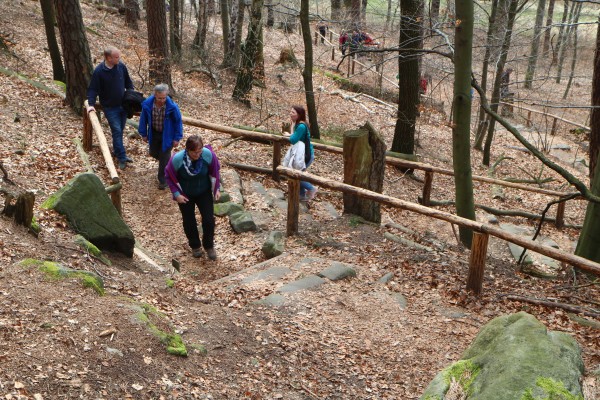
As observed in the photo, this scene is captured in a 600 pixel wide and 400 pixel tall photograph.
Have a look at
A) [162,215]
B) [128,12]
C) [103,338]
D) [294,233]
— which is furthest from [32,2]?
[103,338]

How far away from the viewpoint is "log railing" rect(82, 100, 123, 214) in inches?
297

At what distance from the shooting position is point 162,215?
8.91m

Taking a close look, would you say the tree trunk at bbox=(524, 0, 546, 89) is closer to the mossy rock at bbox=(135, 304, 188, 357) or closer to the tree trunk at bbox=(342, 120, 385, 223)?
the tree trunk at bbox=(342, 120, 385, 223)

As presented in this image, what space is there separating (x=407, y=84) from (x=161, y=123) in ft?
21.4

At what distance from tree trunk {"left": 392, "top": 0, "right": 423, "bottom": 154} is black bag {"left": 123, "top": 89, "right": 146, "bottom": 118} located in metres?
5.78

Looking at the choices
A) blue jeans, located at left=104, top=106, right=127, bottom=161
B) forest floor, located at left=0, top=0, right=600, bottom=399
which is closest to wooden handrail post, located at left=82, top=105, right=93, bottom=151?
forest floor, located at left=0, top=0, right=600, bottom=399

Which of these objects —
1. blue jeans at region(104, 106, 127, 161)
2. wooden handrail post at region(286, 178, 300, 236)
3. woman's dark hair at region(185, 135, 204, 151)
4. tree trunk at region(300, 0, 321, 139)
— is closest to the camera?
woman's dark hair at region(185, 135, 204, 151)

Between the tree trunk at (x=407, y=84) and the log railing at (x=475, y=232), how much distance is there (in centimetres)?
550

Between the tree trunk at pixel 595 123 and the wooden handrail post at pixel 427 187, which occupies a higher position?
the tree trunk at pixel 595 123

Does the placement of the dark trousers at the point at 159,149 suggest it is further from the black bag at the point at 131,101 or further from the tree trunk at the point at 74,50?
the tree trunk at the point at 74,50

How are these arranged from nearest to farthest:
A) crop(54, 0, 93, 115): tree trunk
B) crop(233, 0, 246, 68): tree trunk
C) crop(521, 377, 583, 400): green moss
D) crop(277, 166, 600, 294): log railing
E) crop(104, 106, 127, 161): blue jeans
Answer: crop(521, 377, 583, 400): green moss → crop(277, 166, 600, 294): log railing → crop(104, 106, 127, 161): blue jeans → crop(54, 0, 93, 115): tree trunk → crop(233, 0, 246, 68): tree trunk

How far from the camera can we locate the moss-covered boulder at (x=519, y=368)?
3494 millimetres

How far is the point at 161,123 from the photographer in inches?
345

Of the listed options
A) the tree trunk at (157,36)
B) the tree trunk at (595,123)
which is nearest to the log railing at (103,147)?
the tree trunk at (157,36)
